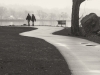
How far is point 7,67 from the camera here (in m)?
10.1

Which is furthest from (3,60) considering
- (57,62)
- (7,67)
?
(57,62)

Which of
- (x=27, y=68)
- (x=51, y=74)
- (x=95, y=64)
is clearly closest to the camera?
(x=51, y=74)

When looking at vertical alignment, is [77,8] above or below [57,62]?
above

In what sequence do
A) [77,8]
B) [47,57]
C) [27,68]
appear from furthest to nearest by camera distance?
[77,8]
[47,57]
[27,68]

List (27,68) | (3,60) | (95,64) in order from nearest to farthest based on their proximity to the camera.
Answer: (27,68), (95,64), (3,60)

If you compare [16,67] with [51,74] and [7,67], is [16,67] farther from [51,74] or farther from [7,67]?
[51,74]

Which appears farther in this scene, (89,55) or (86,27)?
(86,27)

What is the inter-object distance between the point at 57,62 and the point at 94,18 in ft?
51.1

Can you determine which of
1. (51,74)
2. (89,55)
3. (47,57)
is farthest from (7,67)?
(89,55)

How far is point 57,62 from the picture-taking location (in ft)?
36.7

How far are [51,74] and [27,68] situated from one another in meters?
1.33

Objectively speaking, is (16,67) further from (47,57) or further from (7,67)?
(47,57)

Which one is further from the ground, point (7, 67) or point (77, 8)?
point (77, 8)

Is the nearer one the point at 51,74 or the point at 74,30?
the point at 51,74
